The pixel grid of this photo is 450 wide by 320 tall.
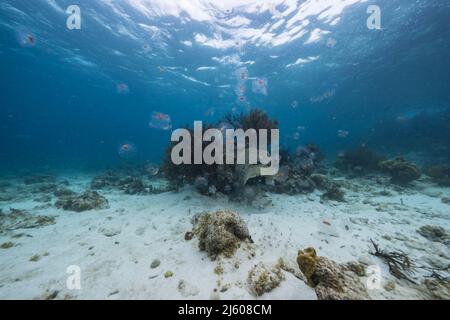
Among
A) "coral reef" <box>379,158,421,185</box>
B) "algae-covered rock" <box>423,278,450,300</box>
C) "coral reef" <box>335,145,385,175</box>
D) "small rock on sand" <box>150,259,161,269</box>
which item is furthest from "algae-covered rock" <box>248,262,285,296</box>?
"coral reef" <box>335,145,385,175</box>

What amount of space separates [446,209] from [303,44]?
17.9m

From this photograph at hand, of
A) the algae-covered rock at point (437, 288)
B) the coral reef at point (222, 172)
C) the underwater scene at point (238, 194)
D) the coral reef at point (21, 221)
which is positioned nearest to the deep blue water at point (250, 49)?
the underwater scene at point (238, 194)

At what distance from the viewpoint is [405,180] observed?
32.0ft

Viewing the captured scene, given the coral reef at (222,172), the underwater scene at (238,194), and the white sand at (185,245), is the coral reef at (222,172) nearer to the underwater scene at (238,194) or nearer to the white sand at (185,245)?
the underwater scene at (238,194)

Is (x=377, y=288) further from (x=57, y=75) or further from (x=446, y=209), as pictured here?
(x=57, y=75)

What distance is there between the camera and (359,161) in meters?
13.5

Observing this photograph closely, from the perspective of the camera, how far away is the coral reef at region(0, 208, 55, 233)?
18.1 ft

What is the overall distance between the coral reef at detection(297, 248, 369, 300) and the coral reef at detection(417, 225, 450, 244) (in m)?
3.51

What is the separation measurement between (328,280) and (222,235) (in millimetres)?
1675

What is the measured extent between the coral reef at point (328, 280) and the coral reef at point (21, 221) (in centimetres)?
678

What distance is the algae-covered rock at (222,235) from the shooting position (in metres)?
3.48

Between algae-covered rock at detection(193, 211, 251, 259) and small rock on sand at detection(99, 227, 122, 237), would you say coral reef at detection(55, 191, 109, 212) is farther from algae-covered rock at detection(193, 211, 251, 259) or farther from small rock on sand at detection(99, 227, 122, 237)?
algae-covered rock at detection(193, 211, 251, 259)
